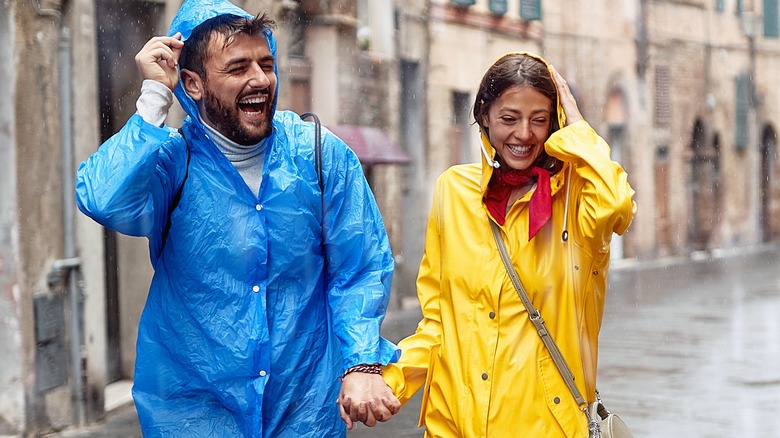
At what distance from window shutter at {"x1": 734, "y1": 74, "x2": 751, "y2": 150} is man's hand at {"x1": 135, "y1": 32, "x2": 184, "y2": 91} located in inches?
1162

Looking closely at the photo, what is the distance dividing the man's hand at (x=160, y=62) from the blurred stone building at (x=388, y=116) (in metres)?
4.44

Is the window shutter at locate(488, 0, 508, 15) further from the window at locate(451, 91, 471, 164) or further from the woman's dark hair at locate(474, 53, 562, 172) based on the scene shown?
the woman's dark hair at locate(474, 53, 562, 172)

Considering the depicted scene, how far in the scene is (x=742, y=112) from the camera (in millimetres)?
32219

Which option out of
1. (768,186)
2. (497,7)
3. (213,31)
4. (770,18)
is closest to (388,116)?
(497,7)

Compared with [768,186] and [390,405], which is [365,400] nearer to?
[390,405]

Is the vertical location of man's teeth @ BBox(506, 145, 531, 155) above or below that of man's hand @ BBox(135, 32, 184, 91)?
below

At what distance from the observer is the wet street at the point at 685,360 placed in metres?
8.35

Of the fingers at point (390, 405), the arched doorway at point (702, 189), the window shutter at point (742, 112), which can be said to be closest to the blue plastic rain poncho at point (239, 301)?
the fingers at point (390, 405)

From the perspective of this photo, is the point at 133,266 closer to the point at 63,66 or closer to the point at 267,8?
the point at 63,66

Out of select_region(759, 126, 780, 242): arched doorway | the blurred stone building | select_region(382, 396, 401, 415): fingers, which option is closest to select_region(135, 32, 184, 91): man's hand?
select_region(382, 396, 401, 415): fingers

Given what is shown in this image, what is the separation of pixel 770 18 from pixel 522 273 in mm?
31695

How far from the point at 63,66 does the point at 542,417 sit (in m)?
5.31

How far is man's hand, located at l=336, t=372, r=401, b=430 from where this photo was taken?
353 cm

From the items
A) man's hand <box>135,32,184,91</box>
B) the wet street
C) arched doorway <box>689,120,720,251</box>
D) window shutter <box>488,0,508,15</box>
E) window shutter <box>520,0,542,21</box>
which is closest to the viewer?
man's hand <box>135,32,184,91</box>
